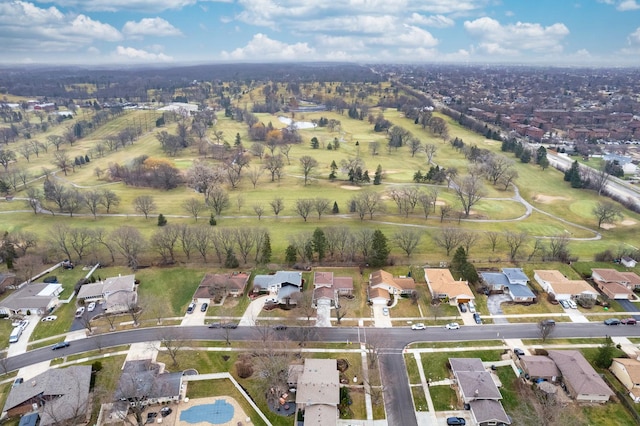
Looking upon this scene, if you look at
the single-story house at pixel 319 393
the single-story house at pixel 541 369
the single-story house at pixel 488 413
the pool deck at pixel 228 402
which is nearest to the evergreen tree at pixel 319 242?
the single-story house at pixel 319 393

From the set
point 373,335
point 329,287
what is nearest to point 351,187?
point 329,287

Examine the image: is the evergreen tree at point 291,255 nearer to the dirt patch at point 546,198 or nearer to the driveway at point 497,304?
the driveway at point 497,304

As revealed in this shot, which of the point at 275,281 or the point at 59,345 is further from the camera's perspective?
the point at 275,281

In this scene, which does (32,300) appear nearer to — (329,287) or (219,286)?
(219,286)

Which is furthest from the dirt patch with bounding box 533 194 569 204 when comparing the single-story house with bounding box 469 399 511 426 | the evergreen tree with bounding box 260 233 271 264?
the evergreen tree with bounding box 260 233 271 264

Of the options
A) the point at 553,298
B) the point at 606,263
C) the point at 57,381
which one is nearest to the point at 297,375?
the point at 57,381
